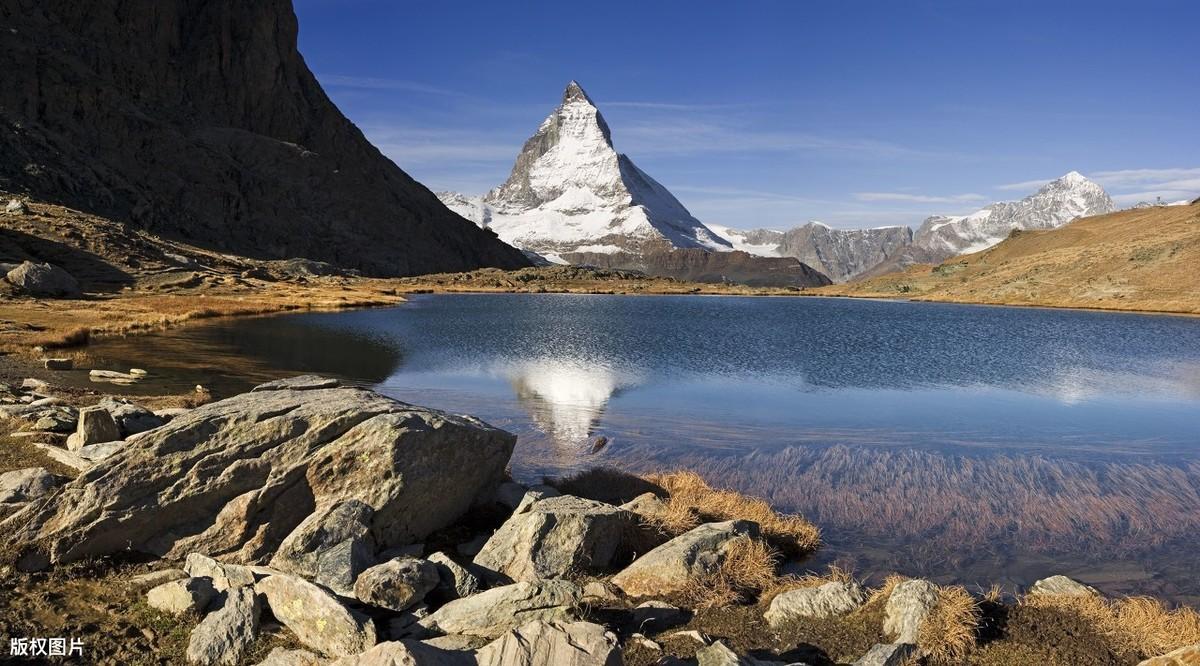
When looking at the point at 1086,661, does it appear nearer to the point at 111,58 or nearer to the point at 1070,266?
the point at 1070,266

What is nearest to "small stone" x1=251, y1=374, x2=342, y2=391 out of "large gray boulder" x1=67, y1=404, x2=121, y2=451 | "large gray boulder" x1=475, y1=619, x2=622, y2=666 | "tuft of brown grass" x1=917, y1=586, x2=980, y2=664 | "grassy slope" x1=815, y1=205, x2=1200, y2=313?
"large gray boulder" x1=67, y1=404, x2=121, y2=451

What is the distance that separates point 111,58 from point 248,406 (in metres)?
200

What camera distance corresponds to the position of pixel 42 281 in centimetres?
6091

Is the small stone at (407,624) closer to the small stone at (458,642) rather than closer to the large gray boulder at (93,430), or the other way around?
the small stone at (458,642)

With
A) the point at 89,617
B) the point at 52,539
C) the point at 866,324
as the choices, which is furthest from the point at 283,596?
the point at 866,324

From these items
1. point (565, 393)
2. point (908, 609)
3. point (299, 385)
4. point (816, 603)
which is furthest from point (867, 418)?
point (299, 385)

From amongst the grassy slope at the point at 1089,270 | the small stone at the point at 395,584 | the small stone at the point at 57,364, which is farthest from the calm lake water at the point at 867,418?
Result: the grassy slope at the point at 1089,270

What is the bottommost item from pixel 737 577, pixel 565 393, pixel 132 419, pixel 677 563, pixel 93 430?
pixel 565 393

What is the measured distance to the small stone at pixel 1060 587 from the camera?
11922mm

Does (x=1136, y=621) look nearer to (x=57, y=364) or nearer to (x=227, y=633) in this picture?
(x=227, y=633)

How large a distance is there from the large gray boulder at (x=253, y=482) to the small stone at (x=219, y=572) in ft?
2.54

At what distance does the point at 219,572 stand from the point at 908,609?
31.1ft

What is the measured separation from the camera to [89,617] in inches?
361

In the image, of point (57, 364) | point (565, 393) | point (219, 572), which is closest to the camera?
point (219, 572)
